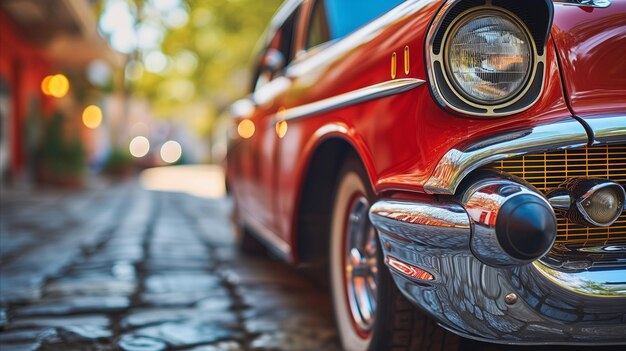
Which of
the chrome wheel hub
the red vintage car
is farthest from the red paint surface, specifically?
the chrome wheel hub

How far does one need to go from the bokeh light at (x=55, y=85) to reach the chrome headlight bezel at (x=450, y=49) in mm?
15682

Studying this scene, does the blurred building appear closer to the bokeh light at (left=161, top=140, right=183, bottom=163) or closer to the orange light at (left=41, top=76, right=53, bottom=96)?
the orange light at (left=41, top=76, right=53, bottom=96)

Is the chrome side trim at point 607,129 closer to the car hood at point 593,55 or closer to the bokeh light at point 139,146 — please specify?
the car hood at point 593,55

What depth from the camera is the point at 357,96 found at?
237 centimetres

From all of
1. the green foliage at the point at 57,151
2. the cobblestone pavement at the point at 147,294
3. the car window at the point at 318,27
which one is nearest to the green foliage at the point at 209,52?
the green foliage at the point at 57,151

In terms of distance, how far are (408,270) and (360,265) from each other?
681 mm

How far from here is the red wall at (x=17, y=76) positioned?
12.8 meters

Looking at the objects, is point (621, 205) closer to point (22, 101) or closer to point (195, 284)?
point (195, 284)

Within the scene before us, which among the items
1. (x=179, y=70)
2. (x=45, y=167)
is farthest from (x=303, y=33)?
(x=179, y=70)

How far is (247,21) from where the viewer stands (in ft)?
63.0

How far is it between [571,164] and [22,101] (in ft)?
46.3

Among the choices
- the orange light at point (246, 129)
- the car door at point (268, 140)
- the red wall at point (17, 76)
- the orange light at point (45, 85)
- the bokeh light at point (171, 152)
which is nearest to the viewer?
the car door at point (268, 140)

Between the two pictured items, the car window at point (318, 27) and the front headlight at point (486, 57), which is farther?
the car window at point (318, 27)

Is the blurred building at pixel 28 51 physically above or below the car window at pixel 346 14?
above
